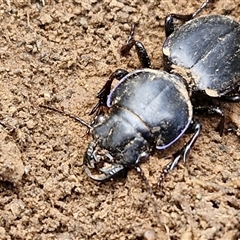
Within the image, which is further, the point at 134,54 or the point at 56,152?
the point at 134,54

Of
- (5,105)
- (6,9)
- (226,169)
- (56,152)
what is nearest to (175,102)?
(226,169)

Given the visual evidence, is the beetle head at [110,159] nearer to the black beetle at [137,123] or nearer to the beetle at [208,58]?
the black beetle at [137,123]

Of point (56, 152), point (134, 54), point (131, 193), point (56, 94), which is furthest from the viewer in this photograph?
point (134, 54)

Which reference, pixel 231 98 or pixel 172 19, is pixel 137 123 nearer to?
pixel 231 98

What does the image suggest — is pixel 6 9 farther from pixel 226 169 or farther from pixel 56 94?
pixel 226 169

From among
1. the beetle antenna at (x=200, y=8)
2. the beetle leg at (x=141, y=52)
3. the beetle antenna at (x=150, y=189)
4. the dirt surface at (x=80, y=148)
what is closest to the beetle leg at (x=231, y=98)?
the dirt surface at (x=80, y=148)

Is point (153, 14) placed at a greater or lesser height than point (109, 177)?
greater

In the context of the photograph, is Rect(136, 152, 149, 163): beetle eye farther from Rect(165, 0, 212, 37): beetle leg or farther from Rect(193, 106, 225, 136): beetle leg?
Rect(165, 0, 212, 37): beetle leg
